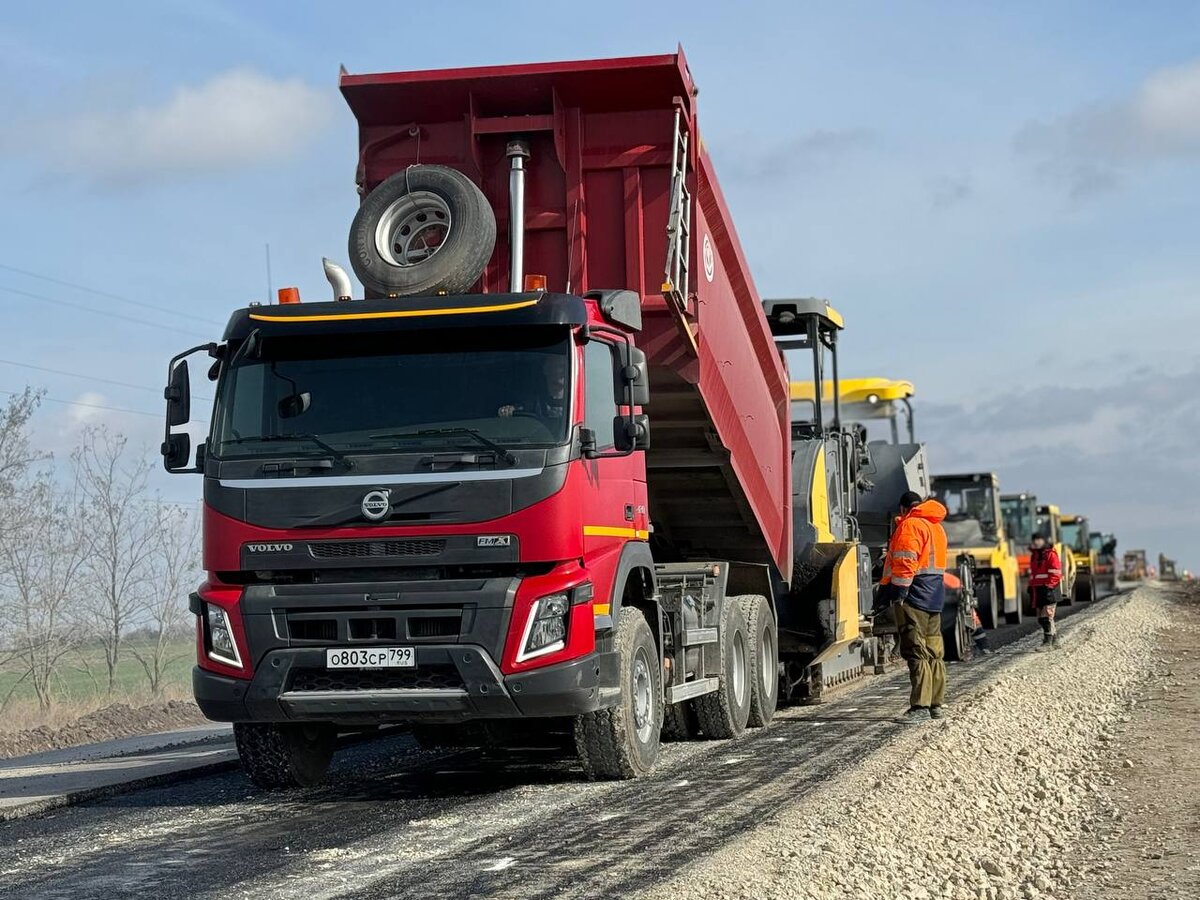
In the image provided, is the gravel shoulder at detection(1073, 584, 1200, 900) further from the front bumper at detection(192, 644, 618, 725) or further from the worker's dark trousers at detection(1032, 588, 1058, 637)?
the worker's dark trousers at detection(1032, 588, 1058, 637)

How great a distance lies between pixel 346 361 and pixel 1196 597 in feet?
143

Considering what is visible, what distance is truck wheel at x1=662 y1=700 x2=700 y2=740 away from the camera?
11938 mm

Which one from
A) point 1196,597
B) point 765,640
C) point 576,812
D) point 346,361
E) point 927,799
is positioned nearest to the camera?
point 927,799

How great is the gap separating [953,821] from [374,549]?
11.1ft

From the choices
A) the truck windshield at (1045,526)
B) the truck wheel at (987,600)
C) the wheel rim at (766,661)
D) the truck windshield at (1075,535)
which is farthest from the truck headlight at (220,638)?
the truck windshield at (1075,535)

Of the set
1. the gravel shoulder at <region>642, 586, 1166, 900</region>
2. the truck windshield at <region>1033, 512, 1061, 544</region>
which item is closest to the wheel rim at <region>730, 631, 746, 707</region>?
the gravel shoulder at <region>642, 586, 1166, 900</region>

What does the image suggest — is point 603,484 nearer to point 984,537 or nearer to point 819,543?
point 819,543

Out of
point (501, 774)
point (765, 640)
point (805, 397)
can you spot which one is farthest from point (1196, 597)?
point (501, 774)

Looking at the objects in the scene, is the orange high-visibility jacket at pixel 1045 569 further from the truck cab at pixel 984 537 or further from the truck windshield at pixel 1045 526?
the truck windshield at pixel 1045 526

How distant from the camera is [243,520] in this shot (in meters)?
8.95

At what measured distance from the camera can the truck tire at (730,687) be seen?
11852 millimetres

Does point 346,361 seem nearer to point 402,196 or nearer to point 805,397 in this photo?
point 402,196

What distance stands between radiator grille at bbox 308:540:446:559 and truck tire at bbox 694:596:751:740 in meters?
3.59

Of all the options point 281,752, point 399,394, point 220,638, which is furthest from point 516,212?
point 281,752
